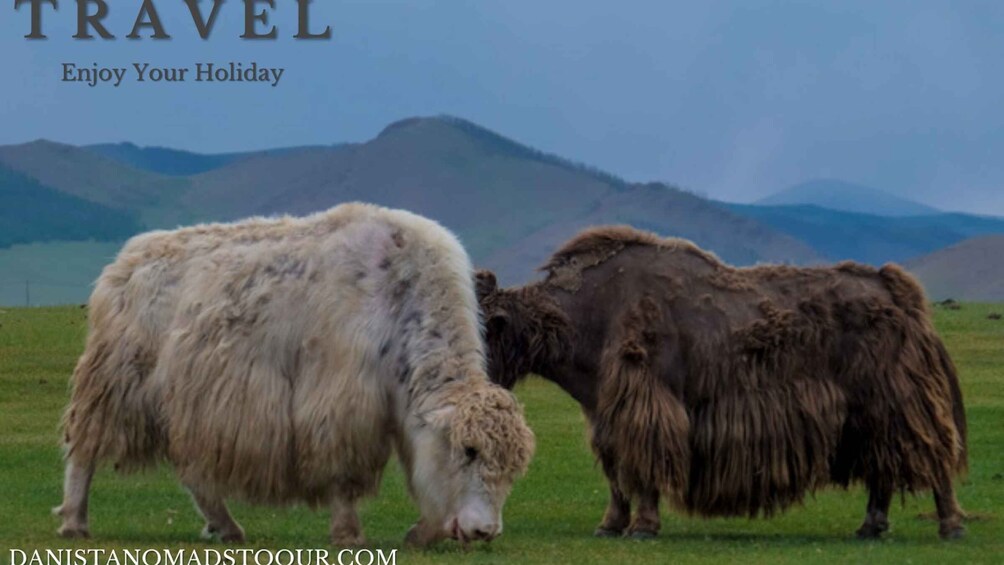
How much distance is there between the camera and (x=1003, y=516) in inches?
615

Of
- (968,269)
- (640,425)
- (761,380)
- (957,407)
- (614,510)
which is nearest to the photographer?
(640,425)

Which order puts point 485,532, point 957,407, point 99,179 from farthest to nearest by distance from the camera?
point 99,179 < point 957,407 < point 485,532

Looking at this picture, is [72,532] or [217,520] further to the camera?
[217,520]

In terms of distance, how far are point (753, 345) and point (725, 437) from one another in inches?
29.5

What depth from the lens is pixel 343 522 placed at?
1216 centimetres

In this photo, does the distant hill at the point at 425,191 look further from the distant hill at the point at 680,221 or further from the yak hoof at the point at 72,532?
the yak hoof at the point at 72,532

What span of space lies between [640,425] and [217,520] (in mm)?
3230

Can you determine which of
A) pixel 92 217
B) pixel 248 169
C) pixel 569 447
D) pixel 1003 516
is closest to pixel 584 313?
pixel 1003 516

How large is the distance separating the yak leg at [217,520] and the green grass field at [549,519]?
197mm

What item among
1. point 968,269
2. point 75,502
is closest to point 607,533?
point 75,502

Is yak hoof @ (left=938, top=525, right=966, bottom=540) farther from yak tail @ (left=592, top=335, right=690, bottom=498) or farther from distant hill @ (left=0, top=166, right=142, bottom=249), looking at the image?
distant hill @ (left=0, top=166, right=142, bottom=249)

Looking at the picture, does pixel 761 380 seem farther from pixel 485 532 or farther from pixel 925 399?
pixel 485 532

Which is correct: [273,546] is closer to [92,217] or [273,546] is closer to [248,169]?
[92,217]

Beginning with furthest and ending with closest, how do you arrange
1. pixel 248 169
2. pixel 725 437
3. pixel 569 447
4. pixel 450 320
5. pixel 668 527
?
pixel 248 169 < pixel 569 447 < pixel 668 527 < pixel 725 437 < pixel 450 320
